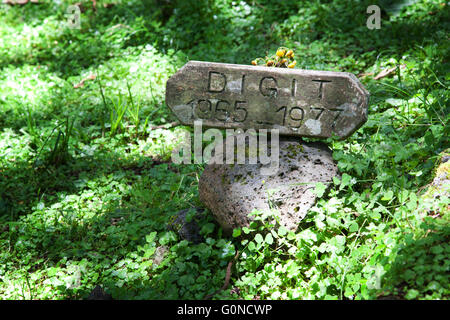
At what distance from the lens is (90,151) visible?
187 inches

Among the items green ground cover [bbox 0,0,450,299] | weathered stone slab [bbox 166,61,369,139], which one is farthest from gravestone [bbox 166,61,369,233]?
green ground cover [bbox 0,0,450,299]

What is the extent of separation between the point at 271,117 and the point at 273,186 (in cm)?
52

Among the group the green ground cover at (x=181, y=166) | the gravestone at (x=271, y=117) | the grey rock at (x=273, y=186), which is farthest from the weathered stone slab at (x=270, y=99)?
the green ground cover at (x=181, y=166)

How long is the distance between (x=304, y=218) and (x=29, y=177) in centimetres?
282

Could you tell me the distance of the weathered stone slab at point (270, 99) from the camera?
3162 mm

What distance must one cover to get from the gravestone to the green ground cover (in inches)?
6.2

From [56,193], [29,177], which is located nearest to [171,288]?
[56,193]

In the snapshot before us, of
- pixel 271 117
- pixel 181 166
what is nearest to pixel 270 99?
pixel 271 117

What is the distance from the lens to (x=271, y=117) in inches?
131

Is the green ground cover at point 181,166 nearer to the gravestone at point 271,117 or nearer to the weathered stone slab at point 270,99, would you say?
the gravestone at point 271,117

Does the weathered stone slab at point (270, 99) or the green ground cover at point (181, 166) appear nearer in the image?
the green ground cover at point (181, 166)

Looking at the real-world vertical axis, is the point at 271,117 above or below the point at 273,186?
above

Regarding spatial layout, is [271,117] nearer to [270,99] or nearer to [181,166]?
[270,99]

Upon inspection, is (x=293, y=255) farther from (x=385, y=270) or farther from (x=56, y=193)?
(x=56, y=193)
